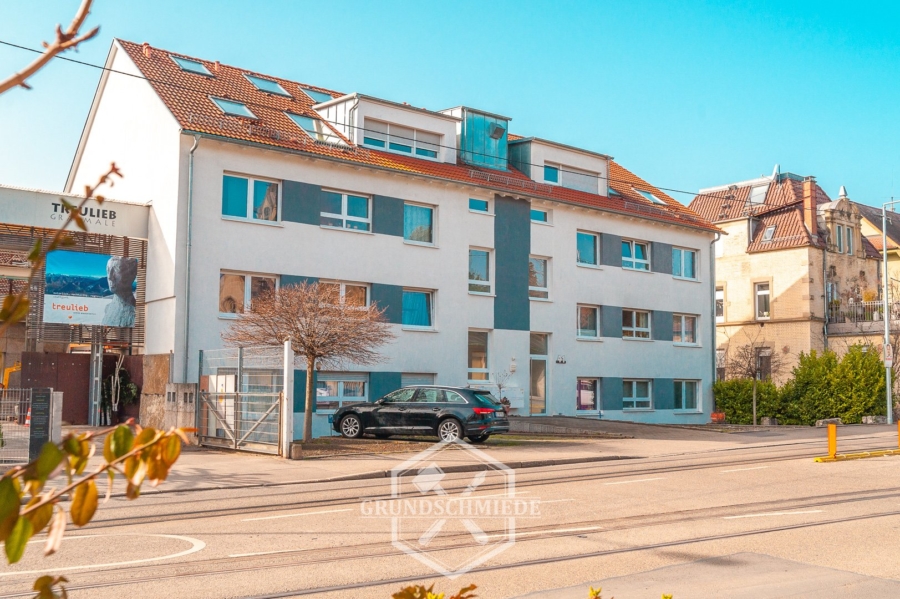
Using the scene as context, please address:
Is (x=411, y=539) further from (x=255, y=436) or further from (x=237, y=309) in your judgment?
(x=237, y=309)

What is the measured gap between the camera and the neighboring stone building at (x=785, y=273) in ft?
152

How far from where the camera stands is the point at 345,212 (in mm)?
27844

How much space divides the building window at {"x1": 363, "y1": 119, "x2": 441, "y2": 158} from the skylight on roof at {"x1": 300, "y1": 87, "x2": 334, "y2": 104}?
3.62 metres

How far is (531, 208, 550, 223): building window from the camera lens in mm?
32969

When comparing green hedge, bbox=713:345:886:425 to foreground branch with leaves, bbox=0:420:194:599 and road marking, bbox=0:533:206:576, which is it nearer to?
road marking, bbox=0:533:206:576

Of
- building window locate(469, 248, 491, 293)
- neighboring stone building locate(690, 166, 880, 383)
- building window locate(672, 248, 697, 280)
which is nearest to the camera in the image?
building window locate(469, 248, 491, 293)

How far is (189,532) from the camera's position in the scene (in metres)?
10.0

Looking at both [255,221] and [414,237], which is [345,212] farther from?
[255,221]

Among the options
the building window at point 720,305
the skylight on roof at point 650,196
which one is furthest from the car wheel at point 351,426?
the building window at point 720,305

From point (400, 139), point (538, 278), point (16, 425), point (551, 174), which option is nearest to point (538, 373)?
point (538, 278)

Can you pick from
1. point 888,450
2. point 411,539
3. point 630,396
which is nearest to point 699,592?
point 411,539

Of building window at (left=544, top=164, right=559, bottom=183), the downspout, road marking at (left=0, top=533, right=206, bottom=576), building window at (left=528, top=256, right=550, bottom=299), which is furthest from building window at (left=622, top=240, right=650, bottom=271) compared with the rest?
road marking at (left=0, top=533, right=206, bottom=576)

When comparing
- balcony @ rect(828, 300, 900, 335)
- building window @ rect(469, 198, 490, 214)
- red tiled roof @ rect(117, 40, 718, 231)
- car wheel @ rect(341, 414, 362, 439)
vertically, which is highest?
red tiled roof @ rect(117, 40, 718, 231)

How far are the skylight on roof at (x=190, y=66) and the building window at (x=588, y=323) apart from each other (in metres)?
15.9
